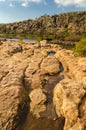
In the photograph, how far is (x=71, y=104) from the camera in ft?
97.5

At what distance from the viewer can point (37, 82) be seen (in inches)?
1647

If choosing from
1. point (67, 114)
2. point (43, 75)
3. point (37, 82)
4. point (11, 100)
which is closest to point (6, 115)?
point (11, 100)

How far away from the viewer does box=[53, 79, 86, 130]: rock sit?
1077 inches

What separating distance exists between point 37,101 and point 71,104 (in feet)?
22.2

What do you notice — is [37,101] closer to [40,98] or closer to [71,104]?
[40,98]

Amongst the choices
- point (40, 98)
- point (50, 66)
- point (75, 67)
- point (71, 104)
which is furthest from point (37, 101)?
point (50, 66)

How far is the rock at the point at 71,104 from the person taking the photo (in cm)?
2734

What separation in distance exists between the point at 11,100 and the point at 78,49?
144 ft

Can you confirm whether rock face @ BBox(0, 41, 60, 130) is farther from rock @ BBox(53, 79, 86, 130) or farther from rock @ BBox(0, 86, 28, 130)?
rock @ BBox(53, 79, 86, 130)

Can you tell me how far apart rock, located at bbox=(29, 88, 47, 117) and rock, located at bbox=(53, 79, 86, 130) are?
7.50 ft

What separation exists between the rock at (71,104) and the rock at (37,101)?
2.29 m

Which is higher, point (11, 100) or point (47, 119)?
point (11, 100)

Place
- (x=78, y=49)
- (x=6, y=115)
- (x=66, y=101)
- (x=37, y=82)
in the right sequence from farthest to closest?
(x=78, y=49), (x=37, y=82), (x=66, y=101), (x=6, y=115)

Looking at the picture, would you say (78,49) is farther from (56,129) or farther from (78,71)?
(56,129)
